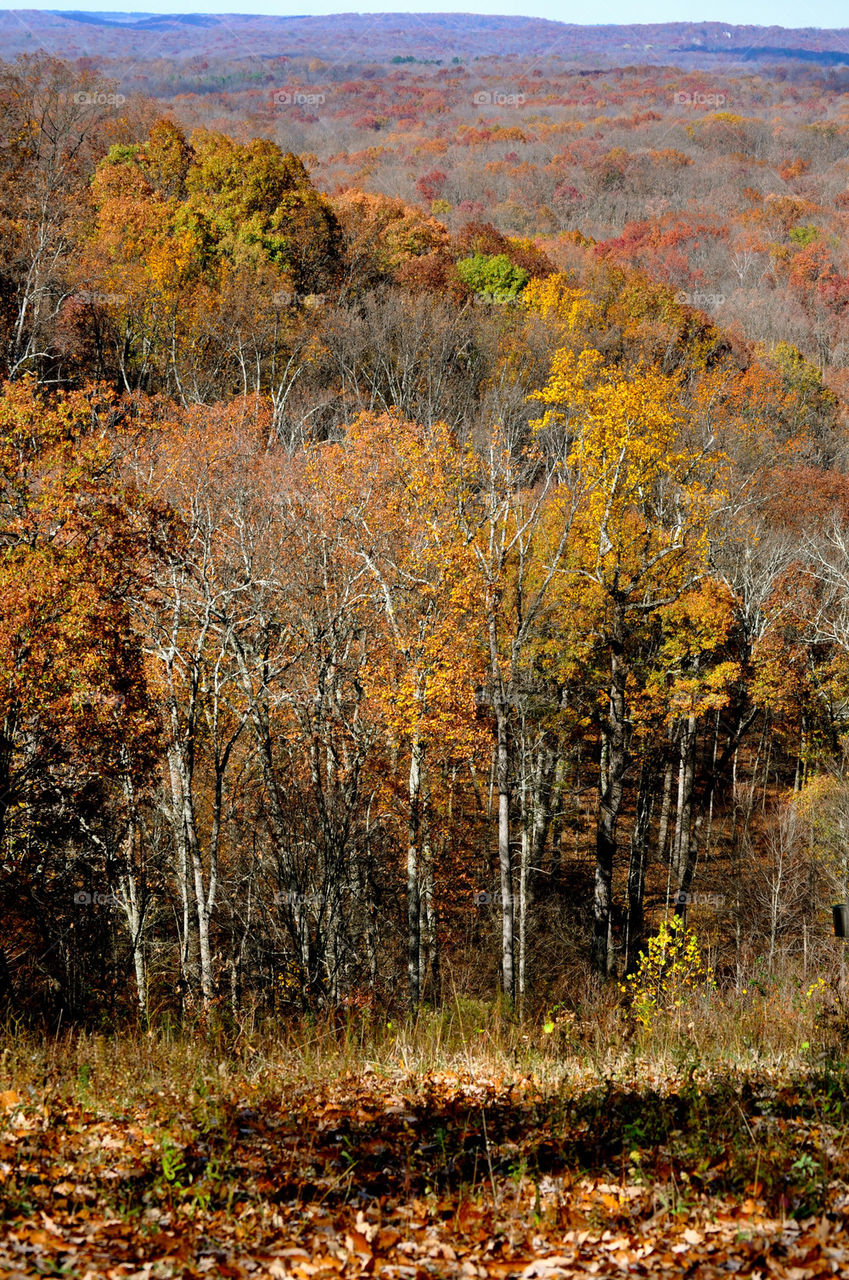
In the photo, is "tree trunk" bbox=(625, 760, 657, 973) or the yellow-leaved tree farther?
"tree trunk" bbox=(625, 760, 657, 973)

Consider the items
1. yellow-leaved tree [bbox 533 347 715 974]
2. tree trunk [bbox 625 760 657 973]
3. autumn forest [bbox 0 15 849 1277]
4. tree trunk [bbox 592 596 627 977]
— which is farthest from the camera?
tree trunk [bbox 625 760 657 973]

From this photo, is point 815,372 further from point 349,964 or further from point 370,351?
point 349,964

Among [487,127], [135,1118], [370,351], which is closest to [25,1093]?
[135,1118]

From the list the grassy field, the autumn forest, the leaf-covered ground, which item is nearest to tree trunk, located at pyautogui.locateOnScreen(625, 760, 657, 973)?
the autumn forest

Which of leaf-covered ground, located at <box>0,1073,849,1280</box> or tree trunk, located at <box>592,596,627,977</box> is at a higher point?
leaf-covered ground, located at <box>0,1073,849,1280</box>

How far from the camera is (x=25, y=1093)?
20.3 feet

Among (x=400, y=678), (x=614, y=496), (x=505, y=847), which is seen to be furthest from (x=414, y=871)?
(x=614, y=496)

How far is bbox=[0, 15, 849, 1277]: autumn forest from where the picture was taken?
7164 mm

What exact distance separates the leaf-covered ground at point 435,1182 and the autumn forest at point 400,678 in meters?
0.05

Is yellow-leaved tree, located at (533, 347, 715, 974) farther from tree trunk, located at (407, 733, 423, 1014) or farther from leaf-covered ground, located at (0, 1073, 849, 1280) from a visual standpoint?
leaf-covered ground, located at (0, 1073, 849, 1280)

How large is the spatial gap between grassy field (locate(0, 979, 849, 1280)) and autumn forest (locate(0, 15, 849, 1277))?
0.05 metres

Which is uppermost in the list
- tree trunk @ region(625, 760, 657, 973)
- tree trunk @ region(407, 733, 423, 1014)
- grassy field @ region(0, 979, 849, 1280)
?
grassy field @ region(0, 979, 849, 1280)

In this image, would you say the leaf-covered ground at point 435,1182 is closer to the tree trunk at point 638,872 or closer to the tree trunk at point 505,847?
the tree trunk at point 505,847

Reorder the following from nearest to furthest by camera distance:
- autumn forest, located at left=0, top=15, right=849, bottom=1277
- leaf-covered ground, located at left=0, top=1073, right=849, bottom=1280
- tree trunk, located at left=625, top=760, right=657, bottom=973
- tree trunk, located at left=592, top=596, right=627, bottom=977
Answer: leaf-covered ground, located at left=0, top=1073, right=849, bottom=1280 → autumn forest, located at left=0, top=15, right=849, bottom=1277 → tree trunk, located at left=592, top=596, right=627, bottom=977 → tree trunk, located at left=625, top=760, right=657, bottom=973
